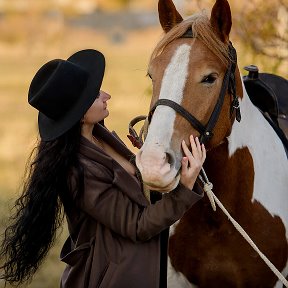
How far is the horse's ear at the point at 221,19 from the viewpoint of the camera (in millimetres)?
3574

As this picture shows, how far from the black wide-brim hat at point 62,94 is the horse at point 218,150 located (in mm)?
295

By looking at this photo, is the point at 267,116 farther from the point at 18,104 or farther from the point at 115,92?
the point at 115,92

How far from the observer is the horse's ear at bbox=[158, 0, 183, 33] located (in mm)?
3787

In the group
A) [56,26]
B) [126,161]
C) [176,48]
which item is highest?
[176,48]

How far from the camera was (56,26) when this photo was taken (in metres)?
49.1

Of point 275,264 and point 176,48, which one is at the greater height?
point 176,48

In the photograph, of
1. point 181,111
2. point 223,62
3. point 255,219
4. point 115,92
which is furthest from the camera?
point 115,92

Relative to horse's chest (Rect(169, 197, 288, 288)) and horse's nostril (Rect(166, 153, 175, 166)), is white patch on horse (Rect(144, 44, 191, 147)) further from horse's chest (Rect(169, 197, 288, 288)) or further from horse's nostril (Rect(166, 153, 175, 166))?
horse's chest (Rect(169, 197, 288, 288))

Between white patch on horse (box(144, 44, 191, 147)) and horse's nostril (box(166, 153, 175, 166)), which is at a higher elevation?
white patch on horse (box(144, 44, 191, 147))

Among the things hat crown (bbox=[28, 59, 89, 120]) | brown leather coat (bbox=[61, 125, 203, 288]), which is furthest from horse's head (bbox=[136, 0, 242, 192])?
hat crown (bbox=[28, 59, 89, 120])

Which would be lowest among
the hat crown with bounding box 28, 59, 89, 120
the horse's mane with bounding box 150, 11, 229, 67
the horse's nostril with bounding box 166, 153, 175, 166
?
the horse's nostril with bounding box 166, 153, 175, 166

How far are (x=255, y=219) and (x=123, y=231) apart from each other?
883 millimetres

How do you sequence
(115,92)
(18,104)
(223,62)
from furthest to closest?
(115,92), (18,104), (223,62)

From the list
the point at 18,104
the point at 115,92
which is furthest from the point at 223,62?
the point at 115,92
